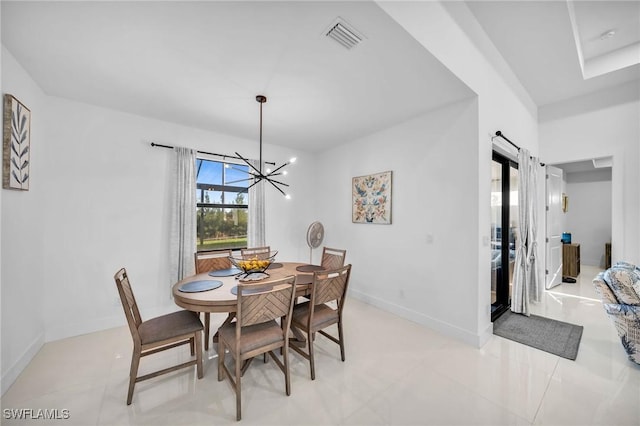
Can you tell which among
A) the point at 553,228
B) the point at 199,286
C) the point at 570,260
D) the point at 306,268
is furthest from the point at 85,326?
the point at 570,260

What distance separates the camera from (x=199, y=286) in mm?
2248

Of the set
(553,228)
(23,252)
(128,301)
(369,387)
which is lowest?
(369,387)

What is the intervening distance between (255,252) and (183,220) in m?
1.10

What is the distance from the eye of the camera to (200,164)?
385 centimetres

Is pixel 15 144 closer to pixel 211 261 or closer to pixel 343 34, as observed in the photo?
pixel 211 261

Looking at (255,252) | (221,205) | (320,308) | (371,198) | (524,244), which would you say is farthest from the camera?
(221,205)

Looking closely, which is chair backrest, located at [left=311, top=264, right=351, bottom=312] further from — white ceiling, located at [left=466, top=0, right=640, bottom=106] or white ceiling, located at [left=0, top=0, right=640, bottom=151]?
white ceiling, located at [left=466, top=0, right=640, bottom=106]

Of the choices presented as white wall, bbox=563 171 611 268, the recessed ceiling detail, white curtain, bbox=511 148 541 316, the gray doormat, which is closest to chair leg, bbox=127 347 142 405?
the gray doormat

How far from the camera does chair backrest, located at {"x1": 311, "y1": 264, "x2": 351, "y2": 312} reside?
212 centimetres

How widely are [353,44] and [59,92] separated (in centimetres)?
321

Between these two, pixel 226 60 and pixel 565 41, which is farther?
pixel 565 41

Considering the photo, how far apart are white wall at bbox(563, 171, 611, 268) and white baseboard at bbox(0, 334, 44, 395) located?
9964 millimetres

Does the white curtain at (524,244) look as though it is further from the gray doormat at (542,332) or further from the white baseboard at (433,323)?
the white baseboard at (433,323)

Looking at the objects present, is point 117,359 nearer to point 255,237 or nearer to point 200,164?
point 255,237
